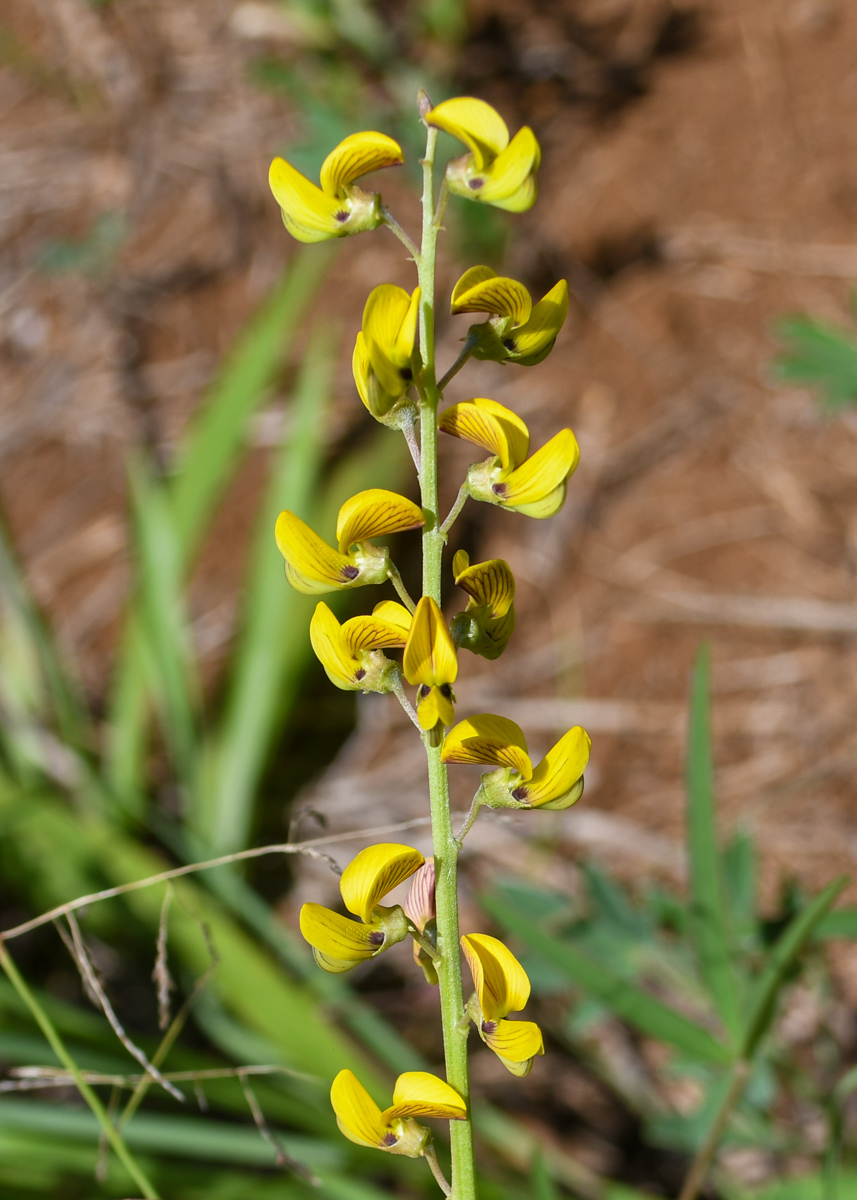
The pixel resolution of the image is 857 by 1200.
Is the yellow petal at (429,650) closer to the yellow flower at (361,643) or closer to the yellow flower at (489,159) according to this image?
the yellow flower at (361,643)

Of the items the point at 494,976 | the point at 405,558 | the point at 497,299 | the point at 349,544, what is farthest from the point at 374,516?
the point at 405,558

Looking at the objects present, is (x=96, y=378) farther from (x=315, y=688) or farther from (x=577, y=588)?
(x=577, y=588)

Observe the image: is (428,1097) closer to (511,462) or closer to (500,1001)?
(500,1001)

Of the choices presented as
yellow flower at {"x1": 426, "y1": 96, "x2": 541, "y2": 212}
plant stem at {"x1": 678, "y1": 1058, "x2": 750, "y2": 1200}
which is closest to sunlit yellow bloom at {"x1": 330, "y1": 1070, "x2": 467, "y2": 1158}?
plant stem at {"x1": 678, "y1": 1058, "x2": 750, "y2": 1200}

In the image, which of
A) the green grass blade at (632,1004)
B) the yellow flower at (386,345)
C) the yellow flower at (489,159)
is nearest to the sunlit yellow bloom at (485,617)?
the yellow flower at (386,345)

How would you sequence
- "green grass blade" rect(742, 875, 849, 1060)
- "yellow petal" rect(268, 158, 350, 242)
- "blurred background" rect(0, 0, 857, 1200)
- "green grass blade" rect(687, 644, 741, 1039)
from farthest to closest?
1. "blurred background" rect(0, 0, 857, 1200)
2. "green grass blade" rect(687, 644, 741, 1039)
3. "green grass blade" rect(742, 875, 849, 1060)
4. "yellow petal" rect(268, 158, 350, 242)

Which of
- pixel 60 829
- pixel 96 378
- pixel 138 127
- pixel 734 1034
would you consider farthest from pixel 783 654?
pixel 138 127

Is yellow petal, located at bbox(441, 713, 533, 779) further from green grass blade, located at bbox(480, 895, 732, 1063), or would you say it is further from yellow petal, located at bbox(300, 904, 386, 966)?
green grass blade, located at bbox(480, 895, 732, 1063)

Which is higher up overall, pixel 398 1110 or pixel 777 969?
pixel 398 1110
